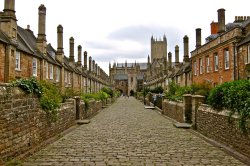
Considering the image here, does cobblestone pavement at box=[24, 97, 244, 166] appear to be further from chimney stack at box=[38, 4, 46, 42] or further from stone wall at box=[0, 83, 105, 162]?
chimney stack at box=[38, 4, 46, 42]

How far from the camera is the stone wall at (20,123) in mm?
7680

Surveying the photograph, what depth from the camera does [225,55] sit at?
94.1ft

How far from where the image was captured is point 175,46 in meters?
47.2

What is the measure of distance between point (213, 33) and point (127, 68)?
120926 mm

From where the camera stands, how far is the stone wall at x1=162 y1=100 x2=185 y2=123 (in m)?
19.2

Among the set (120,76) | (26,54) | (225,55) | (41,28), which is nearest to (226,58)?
(225,55)

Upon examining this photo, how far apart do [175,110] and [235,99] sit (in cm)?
1176

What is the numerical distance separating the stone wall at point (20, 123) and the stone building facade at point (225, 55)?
17.9 meters

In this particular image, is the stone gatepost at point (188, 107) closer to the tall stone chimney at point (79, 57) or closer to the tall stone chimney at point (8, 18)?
the tall stone chimney at point (8, 18)

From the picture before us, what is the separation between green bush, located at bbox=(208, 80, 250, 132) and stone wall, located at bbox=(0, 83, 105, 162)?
6.46 meters

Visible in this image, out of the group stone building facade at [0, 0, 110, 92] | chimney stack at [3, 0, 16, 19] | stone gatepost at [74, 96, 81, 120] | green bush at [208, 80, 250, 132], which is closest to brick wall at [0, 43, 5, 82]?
stone building facade at [0, 0, 110, 92]

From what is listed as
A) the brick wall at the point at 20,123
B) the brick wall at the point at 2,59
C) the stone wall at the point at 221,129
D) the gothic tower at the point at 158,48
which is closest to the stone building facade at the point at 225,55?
the stone wall at the point at 221,129

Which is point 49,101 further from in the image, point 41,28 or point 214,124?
point 41,28

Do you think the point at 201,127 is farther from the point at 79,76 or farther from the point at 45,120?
the point at 79,76
